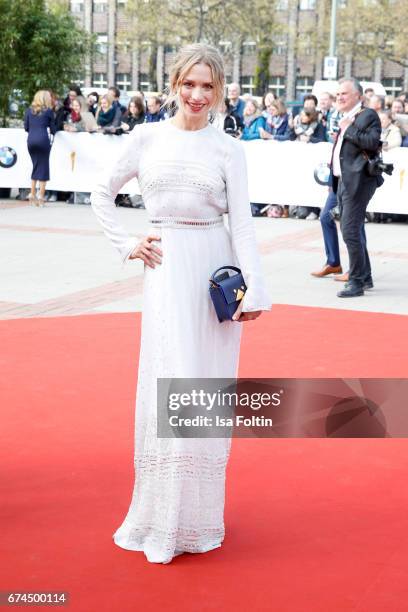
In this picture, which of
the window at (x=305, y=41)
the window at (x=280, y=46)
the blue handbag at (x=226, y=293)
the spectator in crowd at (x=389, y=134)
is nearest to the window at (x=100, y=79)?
the window at (x=280, y=46)

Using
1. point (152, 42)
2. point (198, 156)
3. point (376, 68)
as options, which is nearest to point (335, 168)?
point (198, 156)

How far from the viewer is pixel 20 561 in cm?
438

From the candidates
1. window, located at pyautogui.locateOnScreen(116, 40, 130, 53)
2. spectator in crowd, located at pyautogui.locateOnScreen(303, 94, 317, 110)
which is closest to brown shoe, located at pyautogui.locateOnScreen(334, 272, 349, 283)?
spectator in crowd, located at pyautogui.locateOnScreen(303, 94, 317, 110)

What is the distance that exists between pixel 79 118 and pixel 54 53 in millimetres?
3518

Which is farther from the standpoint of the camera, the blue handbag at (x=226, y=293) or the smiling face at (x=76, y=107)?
the smiling face at (x=76, y=107)

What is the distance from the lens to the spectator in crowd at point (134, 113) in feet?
60.7

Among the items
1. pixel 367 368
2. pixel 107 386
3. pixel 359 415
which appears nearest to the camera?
pixel 359 415

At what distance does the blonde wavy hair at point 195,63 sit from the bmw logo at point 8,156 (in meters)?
15.2

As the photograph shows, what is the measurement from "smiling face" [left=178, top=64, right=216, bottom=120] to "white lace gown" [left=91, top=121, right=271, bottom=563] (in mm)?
96

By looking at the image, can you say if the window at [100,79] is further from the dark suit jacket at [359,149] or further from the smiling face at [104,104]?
the dark suit jacket at [359,149]

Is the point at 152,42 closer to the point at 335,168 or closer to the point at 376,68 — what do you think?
the point at 376,68

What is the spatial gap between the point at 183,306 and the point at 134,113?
14645mm

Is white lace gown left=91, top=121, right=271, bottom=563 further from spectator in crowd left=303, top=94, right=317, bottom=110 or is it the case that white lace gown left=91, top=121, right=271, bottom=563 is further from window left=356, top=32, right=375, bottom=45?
window left=356, top=32, right=375, bottom=45

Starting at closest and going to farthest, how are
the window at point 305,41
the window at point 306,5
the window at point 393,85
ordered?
1. the window at point 305,41
2. the window at point 306,5
3. the window at point 393,85
